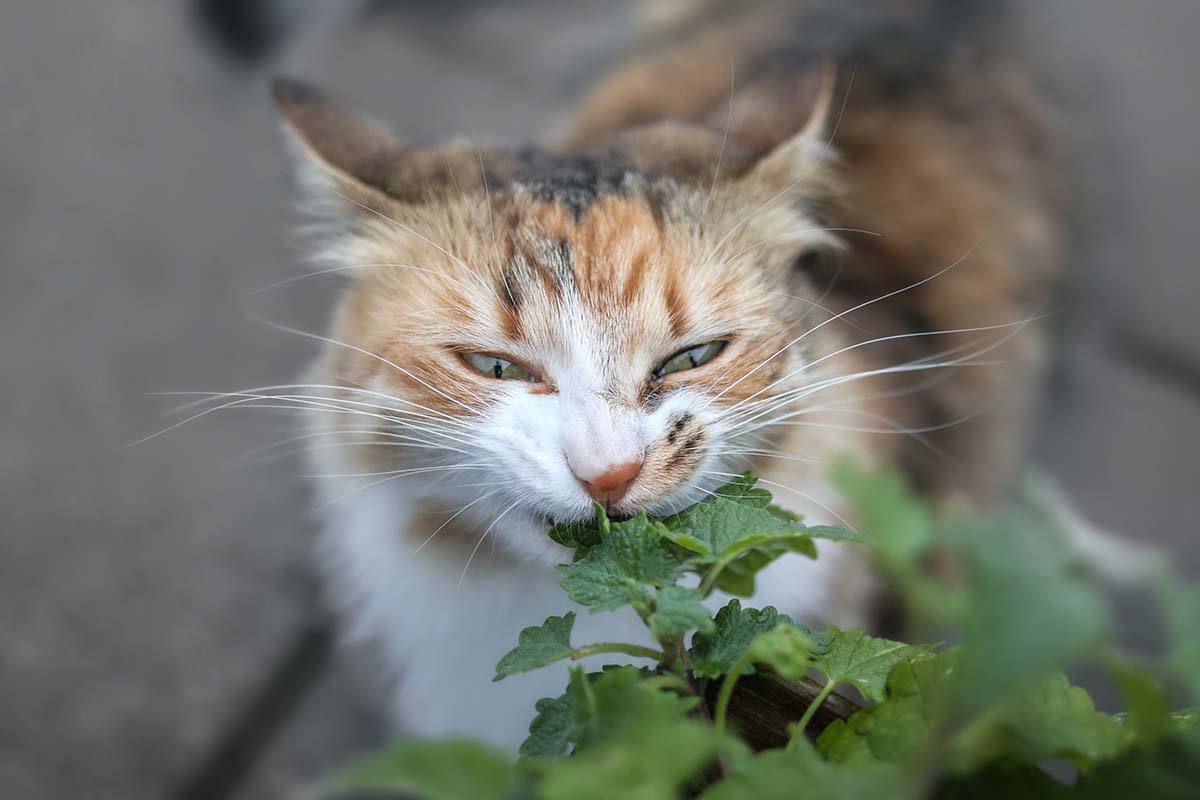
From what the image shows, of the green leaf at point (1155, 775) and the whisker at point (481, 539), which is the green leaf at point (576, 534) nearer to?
the whisker at point (481, 539)

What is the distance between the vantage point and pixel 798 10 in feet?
7.76

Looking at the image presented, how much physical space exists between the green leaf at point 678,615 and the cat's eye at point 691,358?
0.46 metres

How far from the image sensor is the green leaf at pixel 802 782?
0.56 m

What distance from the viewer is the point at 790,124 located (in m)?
1.42

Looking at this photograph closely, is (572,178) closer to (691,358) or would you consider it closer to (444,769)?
(691,358)

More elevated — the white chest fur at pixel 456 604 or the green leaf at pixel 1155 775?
the white chest fur at pixel 456 604

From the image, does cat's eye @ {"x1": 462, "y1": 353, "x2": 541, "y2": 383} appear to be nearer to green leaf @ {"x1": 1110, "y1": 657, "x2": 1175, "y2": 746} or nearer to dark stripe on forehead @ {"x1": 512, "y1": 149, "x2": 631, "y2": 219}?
dark stripe on forehead @ {"x1": 512, "y1": 149, "x2": 631, "y2": 219}

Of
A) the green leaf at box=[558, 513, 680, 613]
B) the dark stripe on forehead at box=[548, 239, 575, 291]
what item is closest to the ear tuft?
the dark stripe on forehead at box=[548, 239, 575, 291]

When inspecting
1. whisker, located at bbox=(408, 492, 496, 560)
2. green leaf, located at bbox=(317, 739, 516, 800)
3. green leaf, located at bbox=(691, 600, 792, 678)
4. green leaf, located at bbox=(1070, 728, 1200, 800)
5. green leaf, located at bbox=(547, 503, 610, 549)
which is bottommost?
green leaf, located at bbox=(1070, 728, 1200, 800)

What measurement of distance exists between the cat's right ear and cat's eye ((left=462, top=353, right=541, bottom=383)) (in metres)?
0.28

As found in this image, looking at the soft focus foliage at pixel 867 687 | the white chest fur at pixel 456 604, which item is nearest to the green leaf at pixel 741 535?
the soft focus foliage at pixel 867 687

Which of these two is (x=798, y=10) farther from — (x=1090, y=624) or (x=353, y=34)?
(x=1090, y=624)

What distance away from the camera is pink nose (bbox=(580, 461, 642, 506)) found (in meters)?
1.02

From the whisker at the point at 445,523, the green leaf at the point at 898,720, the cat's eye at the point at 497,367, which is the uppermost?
the cat's eye at the point at 497,367
